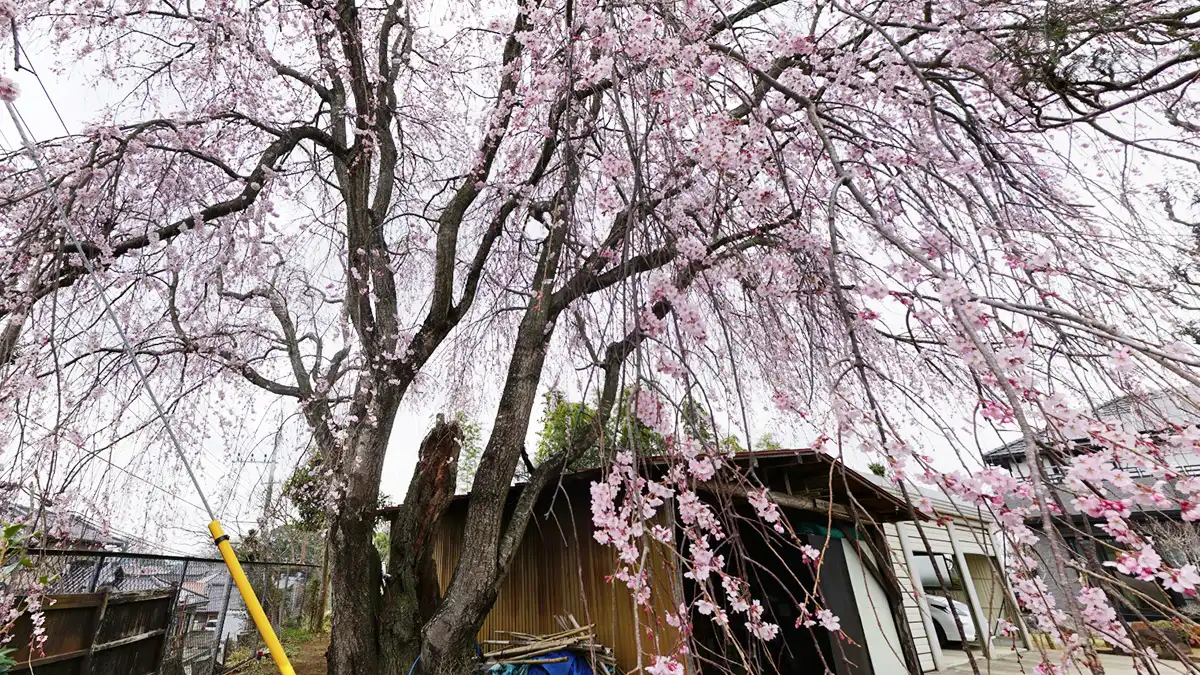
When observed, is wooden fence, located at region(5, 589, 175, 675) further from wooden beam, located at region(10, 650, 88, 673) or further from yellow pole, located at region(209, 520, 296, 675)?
yellow pole, located at region(209, 520, 296, 675)

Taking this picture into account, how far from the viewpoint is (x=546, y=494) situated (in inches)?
216

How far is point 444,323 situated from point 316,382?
1925mm

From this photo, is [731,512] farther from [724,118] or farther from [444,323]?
[444,323]

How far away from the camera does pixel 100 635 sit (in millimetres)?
3951

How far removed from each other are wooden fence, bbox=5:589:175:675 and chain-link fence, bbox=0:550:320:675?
139 millimetres

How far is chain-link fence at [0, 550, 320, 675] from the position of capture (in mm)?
3797

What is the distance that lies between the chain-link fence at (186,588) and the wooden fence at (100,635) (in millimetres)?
139

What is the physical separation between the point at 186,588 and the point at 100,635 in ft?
6.13

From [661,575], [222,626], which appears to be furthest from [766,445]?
[222,626]

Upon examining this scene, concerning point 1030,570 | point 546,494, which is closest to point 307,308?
point 546,494

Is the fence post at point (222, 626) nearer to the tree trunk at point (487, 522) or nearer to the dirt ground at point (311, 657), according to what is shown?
the dirt ground at point (311, 657)

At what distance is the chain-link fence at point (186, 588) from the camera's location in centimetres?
380

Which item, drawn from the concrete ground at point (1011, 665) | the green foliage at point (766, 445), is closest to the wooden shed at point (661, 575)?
the green foliage at point (766, 445)

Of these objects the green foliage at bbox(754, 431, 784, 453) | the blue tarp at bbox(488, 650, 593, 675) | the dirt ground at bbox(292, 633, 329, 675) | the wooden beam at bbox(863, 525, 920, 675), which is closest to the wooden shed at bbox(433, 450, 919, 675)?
the green foliage at bbox(754, 431, 784, 453)
